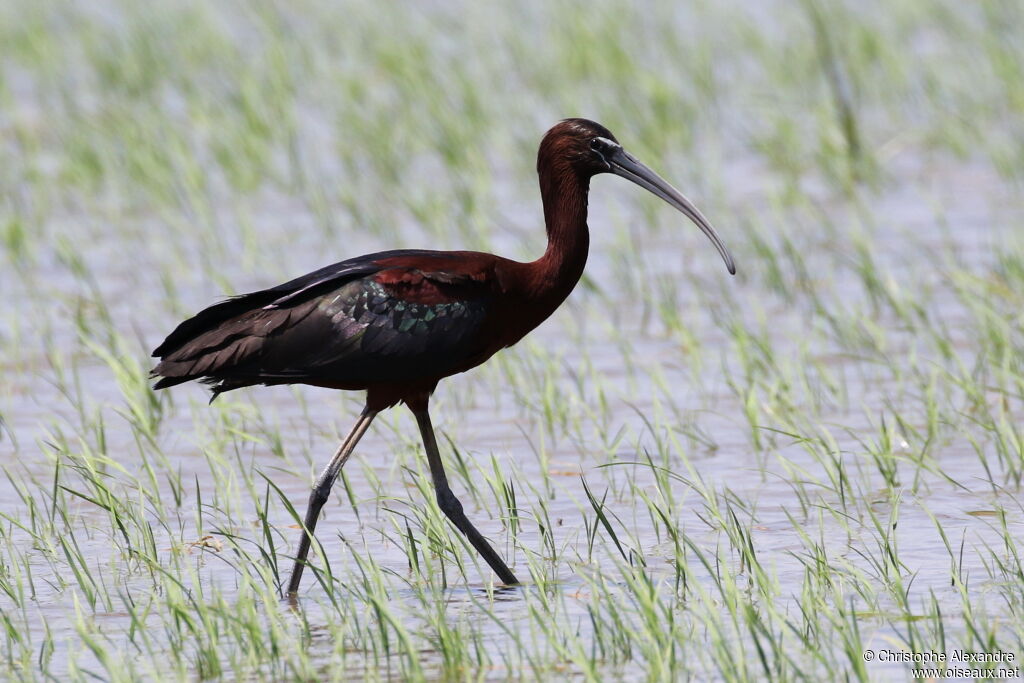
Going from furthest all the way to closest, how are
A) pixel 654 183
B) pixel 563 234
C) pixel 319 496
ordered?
pixel 654 183 → pixel 563 234 → pixel 319 496

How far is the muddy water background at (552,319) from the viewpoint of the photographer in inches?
207

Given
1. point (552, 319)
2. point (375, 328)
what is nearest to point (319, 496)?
point (375, 328)

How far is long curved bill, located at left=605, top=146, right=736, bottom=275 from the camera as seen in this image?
5977mm

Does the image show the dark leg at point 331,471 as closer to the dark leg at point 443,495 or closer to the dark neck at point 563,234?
the dark leg at point 443,495

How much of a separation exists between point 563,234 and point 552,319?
360 centimetres

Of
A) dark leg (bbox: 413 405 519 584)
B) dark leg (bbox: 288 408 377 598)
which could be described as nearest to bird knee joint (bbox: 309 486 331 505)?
dark leg (bbox: 288 408 377 598)

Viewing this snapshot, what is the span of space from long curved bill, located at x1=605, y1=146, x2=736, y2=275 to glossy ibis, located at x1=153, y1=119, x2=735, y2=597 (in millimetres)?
296

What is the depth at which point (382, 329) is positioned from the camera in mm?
5559

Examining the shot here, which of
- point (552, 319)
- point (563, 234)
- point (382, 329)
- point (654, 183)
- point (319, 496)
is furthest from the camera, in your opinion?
point (552, 319)

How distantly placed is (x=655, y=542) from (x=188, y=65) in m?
10.1

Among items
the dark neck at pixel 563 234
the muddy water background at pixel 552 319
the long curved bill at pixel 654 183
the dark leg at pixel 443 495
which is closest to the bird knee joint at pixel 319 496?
the muddy water background at pixel 552 319

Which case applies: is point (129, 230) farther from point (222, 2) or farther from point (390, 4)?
point (222, 2)

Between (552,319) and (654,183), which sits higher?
(552,319)

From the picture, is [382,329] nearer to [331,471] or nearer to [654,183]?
→ [331,471]
